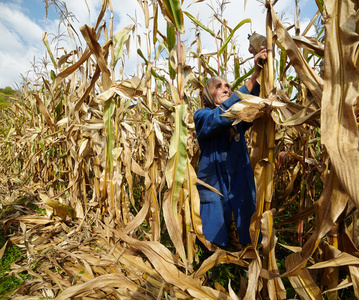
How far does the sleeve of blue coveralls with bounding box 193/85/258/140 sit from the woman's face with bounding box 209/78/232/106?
209 millimetres

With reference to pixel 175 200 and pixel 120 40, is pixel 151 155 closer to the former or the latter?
pixel 175 200

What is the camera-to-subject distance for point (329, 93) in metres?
0.67

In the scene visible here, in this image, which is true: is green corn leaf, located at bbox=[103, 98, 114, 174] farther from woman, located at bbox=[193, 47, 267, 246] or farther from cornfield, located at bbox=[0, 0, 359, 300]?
woman, located at bbox=[193, 47, 267, 246]

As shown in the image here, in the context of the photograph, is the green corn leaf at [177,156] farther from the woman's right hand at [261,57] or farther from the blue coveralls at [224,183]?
the woman's right hand at [261,57]

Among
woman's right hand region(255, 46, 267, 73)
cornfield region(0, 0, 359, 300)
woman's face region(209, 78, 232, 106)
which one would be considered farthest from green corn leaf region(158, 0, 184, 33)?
woman's face region(209, 78, 232, 106)

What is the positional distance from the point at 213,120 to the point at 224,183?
43 centimetres

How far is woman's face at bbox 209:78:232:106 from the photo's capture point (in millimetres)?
1523

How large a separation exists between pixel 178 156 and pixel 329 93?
63 centimetres

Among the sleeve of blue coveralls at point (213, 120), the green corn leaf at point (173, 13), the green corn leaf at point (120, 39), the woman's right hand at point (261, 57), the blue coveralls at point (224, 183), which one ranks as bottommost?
the blue coveralls at point (224, 183)

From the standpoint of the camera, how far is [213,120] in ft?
4.14

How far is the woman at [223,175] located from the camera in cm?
136

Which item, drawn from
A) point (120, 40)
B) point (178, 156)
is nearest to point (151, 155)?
point (178, 156)

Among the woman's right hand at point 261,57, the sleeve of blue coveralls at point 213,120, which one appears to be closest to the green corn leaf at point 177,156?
the sleeve of blue coveralls at point 213,120

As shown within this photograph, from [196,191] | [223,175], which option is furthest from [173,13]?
[223,175]
